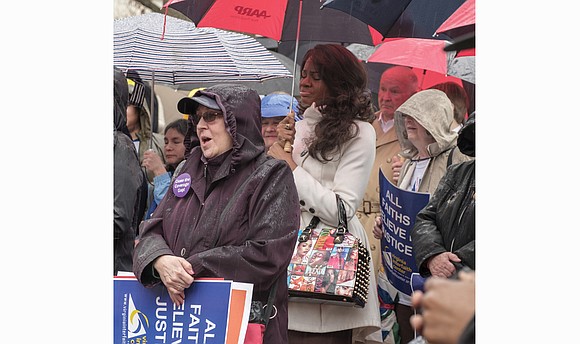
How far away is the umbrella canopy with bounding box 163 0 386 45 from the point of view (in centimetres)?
521

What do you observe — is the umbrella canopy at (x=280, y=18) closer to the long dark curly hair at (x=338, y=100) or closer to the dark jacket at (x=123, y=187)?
the long dark curly hair at (x=338, y=100)

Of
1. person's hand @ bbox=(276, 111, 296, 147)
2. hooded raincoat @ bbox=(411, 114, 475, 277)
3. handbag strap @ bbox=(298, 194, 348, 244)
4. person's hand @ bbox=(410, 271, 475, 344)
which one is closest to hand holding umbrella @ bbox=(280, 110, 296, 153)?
person's hand @ bbox=(276, 111, 296, 147)

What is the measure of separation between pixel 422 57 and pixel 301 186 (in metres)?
1.51

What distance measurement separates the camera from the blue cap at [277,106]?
5.13m

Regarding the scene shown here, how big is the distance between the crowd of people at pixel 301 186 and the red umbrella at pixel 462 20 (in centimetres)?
37

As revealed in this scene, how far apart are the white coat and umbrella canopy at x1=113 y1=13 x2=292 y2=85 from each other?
1316 mm

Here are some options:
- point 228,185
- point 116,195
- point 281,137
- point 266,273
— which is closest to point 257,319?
point 266,273

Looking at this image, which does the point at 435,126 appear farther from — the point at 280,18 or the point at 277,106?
the point at 280,18

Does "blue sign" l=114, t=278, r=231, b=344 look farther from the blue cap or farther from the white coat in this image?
the blue cap
